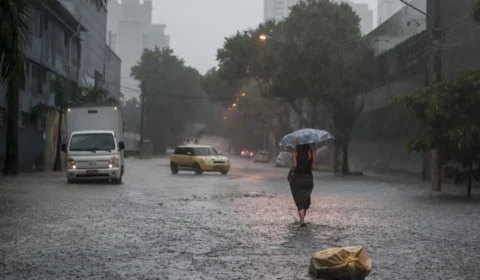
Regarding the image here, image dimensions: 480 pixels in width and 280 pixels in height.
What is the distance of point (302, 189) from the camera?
1276cm

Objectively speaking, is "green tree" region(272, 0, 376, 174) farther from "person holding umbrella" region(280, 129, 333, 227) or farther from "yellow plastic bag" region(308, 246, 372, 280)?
"yellow plastic bag" region(308, 246, 372, 280)

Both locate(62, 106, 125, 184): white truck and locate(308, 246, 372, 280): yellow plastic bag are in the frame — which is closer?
locate(308, 246, 372, 280): yellow plastic bag

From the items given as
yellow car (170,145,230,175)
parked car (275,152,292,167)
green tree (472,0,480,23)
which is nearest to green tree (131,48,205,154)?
parked car (275,152,292,167)

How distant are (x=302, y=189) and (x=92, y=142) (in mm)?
14108

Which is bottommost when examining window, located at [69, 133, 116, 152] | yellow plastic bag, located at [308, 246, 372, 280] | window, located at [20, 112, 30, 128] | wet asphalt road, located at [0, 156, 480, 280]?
wet asphalt road, located at [0, 156, 480, 280]

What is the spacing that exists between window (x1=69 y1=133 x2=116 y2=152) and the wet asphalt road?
5718mm

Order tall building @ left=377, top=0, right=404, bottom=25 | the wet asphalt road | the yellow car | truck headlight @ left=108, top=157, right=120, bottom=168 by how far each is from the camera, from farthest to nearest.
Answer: tall building @ left=377, top=0, right=404, bottom=25 < the yellow car < truck headlight @ left=108, top=157, right=120, bottom=168 < the wet asphalt road

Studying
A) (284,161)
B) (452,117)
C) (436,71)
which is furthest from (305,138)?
(284,161)

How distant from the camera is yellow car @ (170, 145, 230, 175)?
36.4 meters

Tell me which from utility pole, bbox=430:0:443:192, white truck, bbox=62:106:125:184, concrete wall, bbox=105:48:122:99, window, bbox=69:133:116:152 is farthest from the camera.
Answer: concrete wall, bbox=105:48:122:99

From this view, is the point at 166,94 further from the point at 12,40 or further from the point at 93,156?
the point at 12,40

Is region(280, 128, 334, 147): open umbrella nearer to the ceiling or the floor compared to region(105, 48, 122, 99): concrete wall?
nearer to the floor

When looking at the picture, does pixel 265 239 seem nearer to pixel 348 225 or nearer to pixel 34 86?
pixel 348 225

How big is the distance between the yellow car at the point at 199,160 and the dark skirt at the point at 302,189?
23.6m
